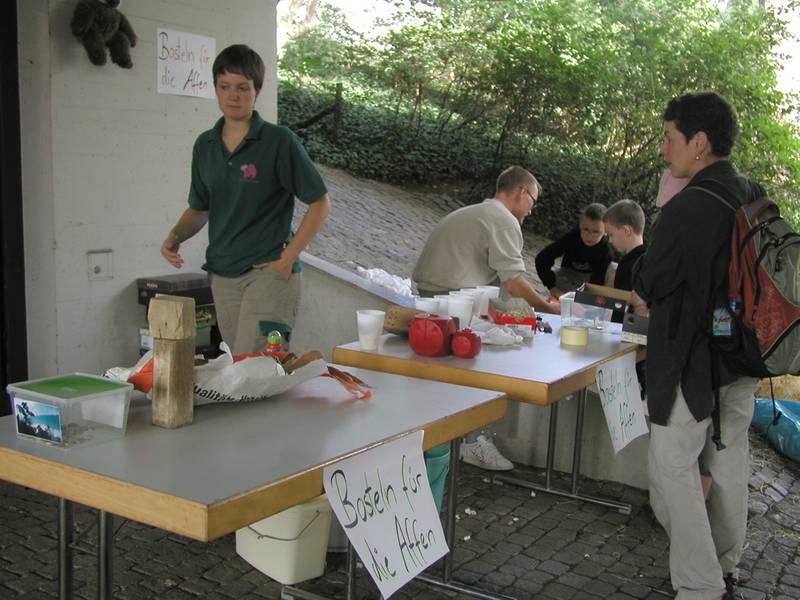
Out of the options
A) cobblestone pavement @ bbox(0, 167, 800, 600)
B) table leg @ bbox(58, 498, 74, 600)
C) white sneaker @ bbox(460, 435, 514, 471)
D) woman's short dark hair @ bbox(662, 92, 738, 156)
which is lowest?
cobblestone pavement @ bbox(0, 167, 800, 600)

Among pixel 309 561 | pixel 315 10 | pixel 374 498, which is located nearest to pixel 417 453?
pixel 374 498

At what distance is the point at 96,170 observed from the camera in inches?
186

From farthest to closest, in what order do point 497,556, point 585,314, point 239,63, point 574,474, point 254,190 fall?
point 574,474, point 585,314, point 497,556, point 254,190, point 239,63

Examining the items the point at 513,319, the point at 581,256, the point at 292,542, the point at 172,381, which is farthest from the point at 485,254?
the point at 172,381

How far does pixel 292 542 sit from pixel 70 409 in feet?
3.88

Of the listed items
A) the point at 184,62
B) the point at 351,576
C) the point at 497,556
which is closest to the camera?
the point at 351,576

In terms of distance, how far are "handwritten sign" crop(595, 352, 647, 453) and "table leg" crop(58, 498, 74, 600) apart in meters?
1.84

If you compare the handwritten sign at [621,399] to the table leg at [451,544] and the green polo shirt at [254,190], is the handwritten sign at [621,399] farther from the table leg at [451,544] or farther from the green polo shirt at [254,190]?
the green polo shirt at [254,190]

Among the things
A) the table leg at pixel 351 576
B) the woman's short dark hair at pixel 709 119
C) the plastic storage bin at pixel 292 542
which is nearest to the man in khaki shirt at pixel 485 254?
the woman's short dark hair at pixel 709 119

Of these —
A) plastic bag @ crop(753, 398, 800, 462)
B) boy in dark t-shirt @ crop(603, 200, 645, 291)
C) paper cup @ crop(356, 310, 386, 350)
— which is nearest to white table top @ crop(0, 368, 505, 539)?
paper cup @ crop(356, 310, 386, 350)

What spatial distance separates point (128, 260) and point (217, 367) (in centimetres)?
298

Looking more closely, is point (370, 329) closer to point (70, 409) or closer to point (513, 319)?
point (513, 319)

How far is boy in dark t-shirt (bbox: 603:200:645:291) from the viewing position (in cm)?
483

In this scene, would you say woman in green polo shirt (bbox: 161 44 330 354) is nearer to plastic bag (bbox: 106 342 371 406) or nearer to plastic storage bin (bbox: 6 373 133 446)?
plastic bag (bbox: 106 342 371 406)
